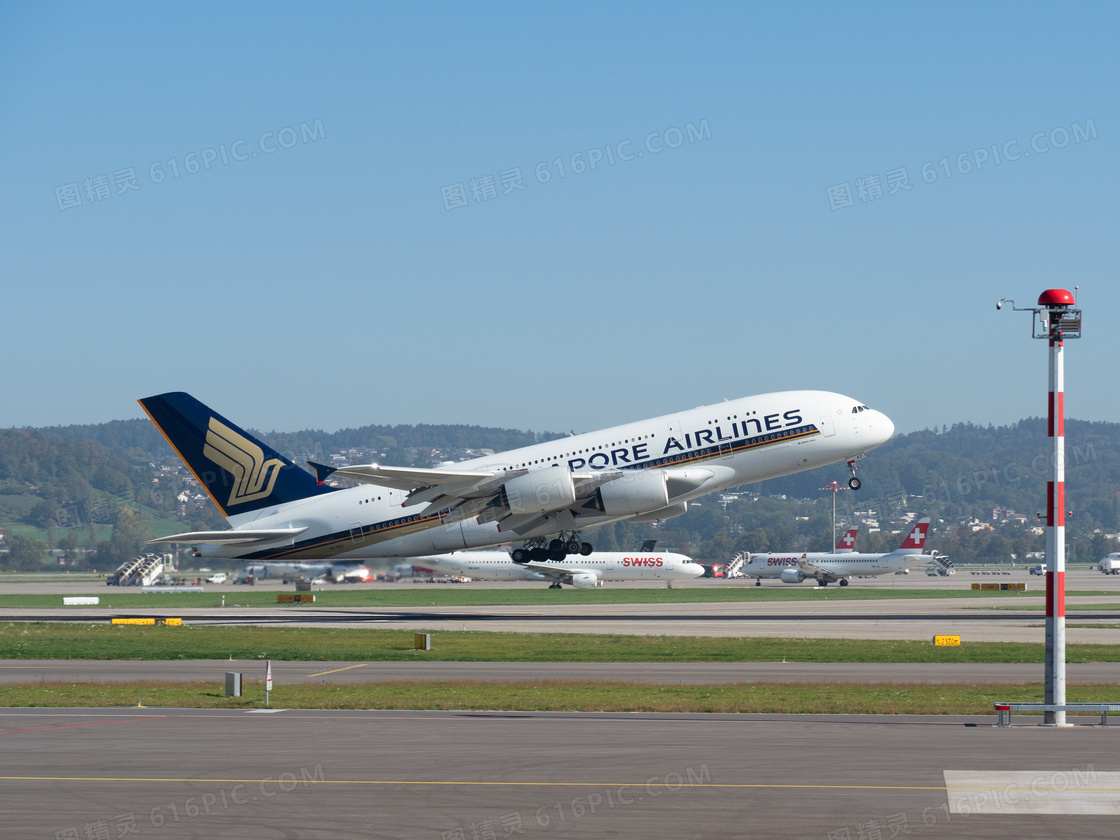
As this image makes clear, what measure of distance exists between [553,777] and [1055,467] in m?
13.2

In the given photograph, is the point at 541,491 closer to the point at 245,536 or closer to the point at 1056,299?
the point at 245,536

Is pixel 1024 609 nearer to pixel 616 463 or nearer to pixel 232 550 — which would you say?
pixel 616 463

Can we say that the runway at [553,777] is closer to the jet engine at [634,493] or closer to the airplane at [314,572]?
the jet engine at [634,493]

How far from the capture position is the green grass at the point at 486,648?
37344mm

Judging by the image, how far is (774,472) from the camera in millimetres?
51969

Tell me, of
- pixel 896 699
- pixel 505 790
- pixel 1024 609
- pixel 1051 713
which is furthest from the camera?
pixel 1024 609

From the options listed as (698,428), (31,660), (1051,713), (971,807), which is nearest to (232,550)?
(31,660)

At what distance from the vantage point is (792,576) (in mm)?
118812

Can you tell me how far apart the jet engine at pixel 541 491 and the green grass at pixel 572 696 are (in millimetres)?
19992

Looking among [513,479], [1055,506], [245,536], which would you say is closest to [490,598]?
[245,536]

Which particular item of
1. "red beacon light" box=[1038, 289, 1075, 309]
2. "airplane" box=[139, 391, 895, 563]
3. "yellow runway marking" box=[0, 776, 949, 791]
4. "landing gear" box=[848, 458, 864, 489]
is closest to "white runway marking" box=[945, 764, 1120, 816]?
"yellow runway marking" box=[0, 776, 949, 791]

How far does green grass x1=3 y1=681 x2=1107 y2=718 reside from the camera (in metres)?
24.7

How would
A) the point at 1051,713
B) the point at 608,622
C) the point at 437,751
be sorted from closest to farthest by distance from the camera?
1. the point at 437,751
2. the point at 1051,713
3. the point at 608,622

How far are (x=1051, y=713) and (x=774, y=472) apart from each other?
30072 mm
